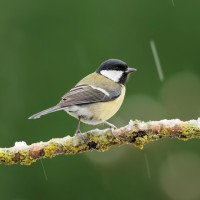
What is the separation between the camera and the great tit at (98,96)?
2.87m

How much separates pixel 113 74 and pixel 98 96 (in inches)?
14.2

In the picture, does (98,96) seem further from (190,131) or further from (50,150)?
(190,131)

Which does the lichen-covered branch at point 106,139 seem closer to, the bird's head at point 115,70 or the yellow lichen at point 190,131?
the yellow lichen at point 190,131

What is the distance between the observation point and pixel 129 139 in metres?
2.33

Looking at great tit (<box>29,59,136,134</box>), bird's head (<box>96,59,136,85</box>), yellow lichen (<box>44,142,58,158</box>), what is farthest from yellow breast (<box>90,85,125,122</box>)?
yellow lichen (<box>44,142,58,158</box>)

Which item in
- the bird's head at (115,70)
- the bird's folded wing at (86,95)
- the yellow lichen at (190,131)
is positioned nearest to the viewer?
the yellow lichen at (190,131)

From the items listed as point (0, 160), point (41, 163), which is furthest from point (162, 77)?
point (0, 160)

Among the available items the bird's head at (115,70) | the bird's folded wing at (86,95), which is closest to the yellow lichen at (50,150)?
the bird's folded wing at (86,95)

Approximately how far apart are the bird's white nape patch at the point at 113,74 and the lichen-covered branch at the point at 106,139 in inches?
36.8

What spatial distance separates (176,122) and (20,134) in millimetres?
2104

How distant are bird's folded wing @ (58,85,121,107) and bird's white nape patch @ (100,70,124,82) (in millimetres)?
161

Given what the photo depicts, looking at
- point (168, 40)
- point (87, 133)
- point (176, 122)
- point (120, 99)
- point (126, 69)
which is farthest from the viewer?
point (168, 40)

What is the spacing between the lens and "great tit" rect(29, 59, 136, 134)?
2.87m

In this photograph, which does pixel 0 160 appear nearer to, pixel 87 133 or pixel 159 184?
pixel 87 133
